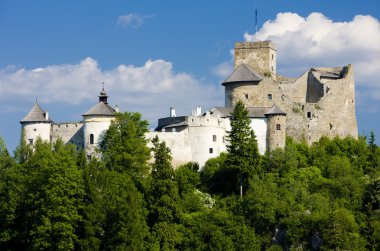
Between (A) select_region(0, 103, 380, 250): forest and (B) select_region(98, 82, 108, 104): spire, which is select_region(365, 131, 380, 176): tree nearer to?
(A) select_region(0, 103, 380, 250): forest

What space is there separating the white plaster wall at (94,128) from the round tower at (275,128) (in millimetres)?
12745

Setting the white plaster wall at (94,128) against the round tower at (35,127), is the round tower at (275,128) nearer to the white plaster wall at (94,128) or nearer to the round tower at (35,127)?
the white plaster wall at (94,128)

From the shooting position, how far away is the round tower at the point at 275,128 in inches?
3194

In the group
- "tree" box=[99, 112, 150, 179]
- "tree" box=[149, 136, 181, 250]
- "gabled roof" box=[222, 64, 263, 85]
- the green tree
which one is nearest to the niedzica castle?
"gabled roof" box=[222, 64, 263, 85]

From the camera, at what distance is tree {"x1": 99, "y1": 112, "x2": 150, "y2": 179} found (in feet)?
251

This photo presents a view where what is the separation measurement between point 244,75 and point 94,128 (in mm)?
14452

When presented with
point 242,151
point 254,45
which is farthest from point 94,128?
point 254,45

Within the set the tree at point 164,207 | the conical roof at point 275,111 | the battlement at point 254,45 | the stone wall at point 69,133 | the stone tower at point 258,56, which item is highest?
the battlement at point 254,45

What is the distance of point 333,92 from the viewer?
86.8m

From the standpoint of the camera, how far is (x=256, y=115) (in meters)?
82.4

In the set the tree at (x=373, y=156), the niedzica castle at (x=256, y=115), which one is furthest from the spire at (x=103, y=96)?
the tree at (x=373, y=156)

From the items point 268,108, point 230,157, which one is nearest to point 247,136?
point 230,157

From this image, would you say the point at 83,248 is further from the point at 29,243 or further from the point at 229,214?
the point at 229,214

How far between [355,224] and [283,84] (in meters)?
19.1
